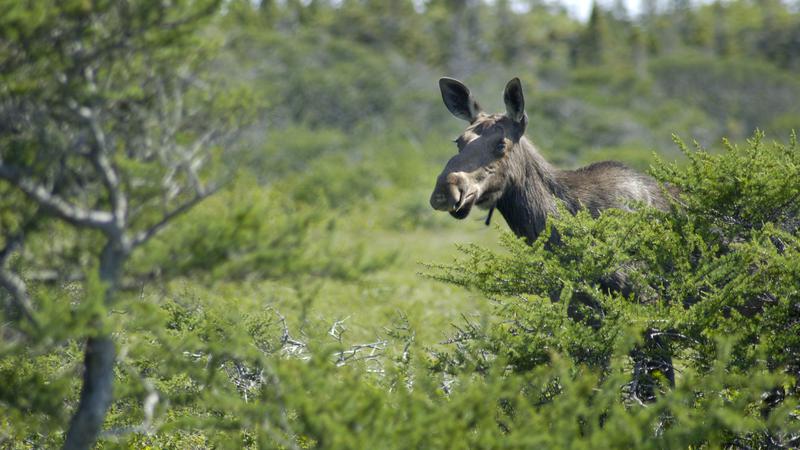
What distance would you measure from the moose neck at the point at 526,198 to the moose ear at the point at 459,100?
515mm

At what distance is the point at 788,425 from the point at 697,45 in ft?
203

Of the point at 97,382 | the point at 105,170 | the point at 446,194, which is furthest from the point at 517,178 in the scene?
the point at 97,382

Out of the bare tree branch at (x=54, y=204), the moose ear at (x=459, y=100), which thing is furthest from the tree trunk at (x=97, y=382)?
the moose ear at (x=459, y=100)

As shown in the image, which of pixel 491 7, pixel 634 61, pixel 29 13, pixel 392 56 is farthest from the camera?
pixel 491 7

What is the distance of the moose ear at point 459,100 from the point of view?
253 inches

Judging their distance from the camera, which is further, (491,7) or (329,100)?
(491,7)

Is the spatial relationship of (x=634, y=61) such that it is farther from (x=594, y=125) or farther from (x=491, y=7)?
(x=594, y=125)

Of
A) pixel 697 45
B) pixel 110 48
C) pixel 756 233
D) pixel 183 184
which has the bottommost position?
pixel 697 45

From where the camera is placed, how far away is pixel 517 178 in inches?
239

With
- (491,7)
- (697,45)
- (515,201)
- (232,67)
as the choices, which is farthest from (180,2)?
(491,7)

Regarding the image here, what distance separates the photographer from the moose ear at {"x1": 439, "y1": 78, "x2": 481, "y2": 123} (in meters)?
6.43

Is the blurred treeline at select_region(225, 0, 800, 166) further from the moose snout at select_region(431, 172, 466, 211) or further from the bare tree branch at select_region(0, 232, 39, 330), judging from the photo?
the bare tree branch at select_region(0, 232, 39, 330)

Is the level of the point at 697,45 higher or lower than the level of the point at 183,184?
lower

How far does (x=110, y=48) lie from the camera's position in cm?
407
